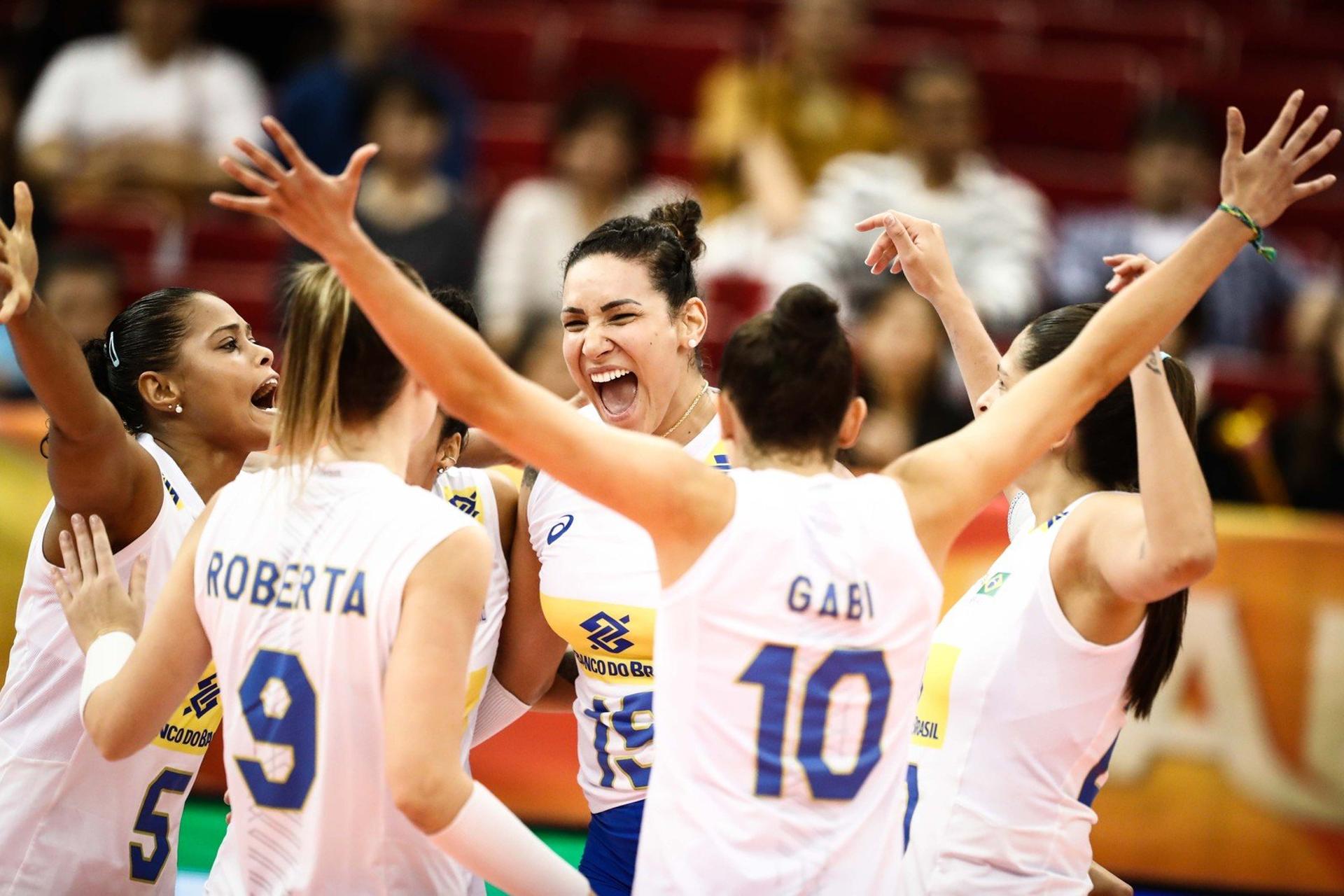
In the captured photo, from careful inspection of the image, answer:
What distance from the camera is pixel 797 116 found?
334 inches

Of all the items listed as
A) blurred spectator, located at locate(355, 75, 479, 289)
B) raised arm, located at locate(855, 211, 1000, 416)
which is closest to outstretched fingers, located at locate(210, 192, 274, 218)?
raised arm, located at locate(855, 211, 1000, 416)

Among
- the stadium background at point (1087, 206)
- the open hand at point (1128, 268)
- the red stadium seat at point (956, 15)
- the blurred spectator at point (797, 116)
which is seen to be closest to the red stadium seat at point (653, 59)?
the stadium background at point (1087, 206)

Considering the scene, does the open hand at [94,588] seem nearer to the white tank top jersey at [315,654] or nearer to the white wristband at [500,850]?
the white tank top jersey at [315,654]

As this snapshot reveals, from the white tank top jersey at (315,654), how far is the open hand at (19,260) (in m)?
0.58

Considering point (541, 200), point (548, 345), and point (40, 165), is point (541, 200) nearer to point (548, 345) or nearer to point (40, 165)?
point (548, 345)

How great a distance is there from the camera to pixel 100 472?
119 inches

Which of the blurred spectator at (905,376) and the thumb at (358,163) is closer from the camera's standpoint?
the thumb at (358,163)

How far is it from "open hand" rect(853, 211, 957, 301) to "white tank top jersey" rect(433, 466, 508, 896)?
45.9 inches

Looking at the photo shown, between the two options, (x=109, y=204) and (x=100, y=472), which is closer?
(x=100, y=472)

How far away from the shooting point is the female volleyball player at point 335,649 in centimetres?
Result: 247

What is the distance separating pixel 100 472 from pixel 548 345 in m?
3.73

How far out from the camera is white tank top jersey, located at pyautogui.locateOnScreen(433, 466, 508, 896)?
143 inches

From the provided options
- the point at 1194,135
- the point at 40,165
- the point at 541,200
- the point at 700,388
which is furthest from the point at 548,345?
the point at 1194,135

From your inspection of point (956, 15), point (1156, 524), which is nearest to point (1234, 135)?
point (1156, 524)
